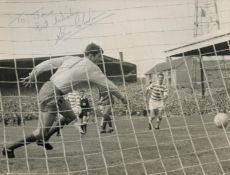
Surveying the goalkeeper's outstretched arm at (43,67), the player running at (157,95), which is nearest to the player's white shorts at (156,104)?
the player running at (157,95)

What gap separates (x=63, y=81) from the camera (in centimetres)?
437

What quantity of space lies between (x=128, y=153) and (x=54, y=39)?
1.31 meters

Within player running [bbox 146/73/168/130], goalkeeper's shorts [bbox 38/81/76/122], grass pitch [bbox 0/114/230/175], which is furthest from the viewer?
player running [bbox 146/73/168/130]

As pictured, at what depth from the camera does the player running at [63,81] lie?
14.0 ft

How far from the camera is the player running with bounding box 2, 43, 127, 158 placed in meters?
4.28

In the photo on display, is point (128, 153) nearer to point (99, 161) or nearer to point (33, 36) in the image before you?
point (99, 161)

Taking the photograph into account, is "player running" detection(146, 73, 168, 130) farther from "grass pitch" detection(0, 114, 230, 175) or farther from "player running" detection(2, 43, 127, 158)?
"player running" detection(2, 43, 127, 158)
